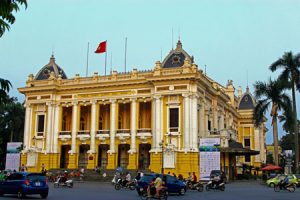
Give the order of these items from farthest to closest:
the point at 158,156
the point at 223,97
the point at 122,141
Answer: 1. the point at 223,97
2. the point at 122,141
3. the point at 158,156

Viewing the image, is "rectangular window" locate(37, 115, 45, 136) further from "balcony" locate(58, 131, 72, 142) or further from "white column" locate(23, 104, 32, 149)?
"balcony" locate(58, 131, 72, 142)

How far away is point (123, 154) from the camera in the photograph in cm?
5066

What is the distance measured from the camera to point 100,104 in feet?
167

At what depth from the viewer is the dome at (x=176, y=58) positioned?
47594 millimetres

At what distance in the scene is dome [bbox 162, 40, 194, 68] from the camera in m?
47.6

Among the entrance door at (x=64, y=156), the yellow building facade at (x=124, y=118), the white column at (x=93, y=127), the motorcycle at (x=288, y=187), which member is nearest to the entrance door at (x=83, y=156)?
the yellow building facade at (x=124, y=118)

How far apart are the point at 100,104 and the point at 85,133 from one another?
408 centimetres

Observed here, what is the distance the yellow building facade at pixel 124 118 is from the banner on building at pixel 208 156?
1.98 m

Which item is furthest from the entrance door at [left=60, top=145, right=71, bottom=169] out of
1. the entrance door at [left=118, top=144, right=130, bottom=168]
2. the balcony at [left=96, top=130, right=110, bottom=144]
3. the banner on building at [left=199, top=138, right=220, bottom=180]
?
the banner on building at [left=199, top=138, right=220, bottom=180]

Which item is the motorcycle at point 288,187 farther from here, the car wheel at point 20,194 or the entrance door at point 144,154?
the entrance door at point 144,154

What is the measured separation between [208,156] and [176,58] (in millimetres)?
12982

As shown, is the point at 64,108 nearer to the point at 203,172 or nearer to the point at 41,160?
the point at 41,160

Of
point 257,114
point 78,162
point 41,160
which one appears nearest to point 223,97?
point 257,114

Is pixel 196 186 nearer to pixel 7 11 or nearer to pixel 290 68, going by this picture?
pixel 290 68
